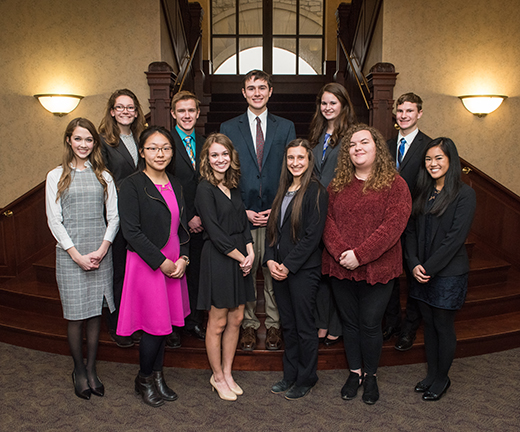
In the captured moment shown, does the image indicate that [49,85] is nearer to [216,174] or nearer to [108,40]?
[108,40]

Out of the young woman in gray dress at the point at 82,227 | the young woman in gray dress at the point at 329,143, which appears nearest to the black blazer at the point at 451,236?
the young woman in gray dress at the point at 329,143

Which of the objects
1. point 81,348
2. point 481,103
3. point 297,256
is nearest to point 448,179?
point 297,256

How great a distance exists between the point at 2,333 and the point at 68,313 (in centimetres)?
138

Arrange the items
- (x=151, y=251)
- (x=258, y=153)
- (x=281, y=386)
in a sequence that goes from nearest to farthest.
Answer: (x=151, y=251) < (x=281, y=386) < (x=258, y=153)

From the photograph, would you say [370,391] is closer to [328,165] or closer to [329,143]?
[328,165]

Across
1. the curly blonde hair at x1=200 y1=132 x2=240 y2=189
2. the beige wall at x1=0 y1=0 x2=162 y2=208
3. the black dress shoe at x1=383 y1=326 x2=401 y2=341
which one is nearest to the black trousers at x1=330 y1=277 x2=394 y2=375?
the black dress shoe at x1=383 y1=326 x2=401 y2=341

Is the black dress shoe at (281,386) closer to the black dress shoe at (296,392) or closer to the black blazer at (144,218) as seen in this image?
the black dress shoe at (296,392)

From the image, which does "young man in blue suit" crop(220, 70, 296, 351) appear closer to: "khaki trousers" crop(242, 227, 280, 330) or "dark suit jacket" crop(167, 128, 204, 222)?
"khaki trousers" crop(242, 227, 280, 330)

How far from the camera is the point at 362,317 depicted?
2.56 m

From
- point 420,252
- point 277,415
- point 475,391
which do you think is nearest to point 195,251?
point 277,415

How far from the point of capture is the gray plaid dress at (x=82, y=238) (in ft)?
8.32

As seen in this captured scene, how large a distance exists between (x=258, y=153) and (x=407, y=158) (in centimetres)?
100

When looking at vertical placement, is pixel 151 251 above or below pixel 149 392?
above

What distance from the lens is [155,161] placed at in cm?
246
